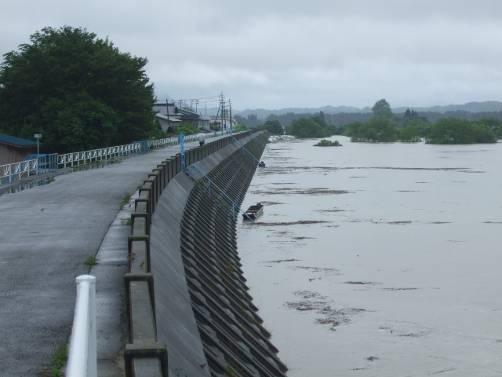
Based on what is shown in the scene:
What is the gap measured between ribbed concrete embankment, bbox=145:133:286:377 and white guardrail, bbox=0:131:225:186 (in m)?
6.55

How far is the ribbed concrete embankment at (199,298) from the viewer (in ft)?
31.9

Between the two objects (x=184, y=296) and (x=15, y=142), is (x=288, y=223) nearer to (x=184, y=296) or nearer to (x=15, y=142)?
(x=15, y=142)

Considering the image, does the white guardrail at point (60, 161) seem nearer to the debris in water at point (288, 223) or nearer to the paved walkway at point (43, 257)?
the paved walkway at point (43, 257)

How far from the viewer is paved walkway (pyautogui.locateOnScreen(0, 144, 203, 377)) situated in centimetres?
789

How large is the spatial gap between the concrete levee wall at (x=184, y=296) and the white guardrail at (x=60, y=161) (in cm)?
641

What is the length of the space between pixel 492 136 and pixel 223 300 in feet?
476

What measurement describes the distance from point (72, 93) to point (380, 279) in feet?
91.6

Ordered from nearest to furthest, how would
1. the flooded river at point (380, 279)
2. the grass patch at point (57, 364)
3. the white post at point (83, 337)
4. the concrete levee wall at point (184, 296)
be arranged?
the white post at point (83, 337) → the grass patch at point (57, 364) → the concrete levee wall at point (184, 296) → the flooded river at point (380, 279)

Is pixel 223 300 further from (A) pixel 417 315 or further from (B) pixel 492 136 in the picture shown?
(B) pixel 492 136

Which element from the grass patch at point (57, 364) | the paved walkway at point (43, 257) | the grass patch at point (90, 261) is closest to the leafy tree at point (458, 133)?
the paved walkway at point (43, 257)

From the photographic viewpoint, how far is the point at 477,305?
21.8m

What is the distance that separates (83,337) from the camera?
2.76 metres

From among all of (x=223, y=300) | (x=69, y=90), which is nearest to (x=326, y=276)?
(x=223, y=300)

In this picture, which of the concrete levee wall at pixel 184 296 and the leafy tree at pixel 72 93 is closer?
the concrete levee wall at pixel 184 296
